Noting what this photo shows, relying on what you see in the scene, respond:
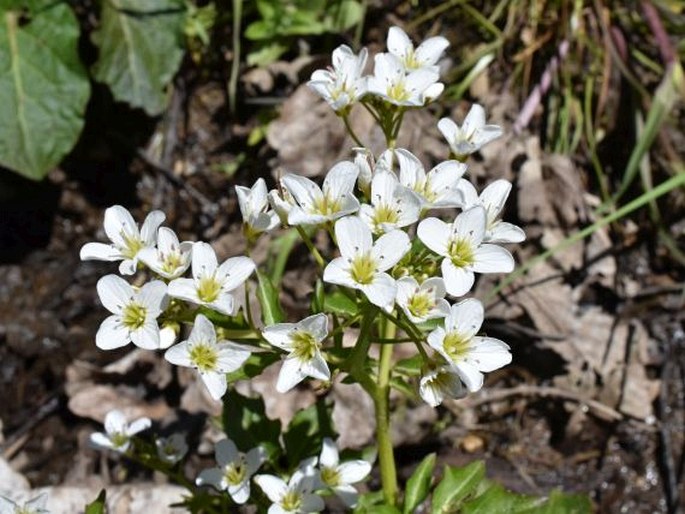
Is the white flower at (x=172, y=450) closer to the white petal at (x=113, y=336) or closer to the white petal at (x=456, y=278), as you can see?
the white petal at (x=113, y=336)

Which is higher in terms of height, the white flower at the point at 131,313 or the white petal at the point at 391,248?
the white petal at the point at 391,248

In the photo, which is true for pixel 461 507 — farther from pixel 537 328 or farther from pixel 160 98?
pixel 160 98

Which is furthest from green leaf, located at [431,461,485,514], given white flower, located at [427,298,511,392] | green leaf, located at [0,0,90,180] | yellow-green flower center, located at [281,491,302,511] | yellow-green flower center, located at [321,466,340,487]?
green leaf, located at [0,0,90,180]

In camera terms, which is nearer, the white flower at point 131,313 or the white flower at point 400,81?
the white flower at point 131,313

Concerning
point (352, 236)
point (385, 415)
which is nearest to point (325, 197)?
point (352, 236)

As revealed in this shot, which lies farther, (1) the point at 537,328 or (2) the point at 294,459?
(1) the point at 537,328

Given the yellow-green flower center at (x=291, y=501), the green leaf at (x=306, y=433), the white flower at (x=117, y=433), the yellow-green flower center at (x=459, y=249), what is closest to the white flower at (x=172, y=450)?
the white flower at (x=117, y=433)

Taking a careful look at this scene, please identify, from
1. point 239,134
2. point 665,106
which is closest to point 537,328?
point 665,106
